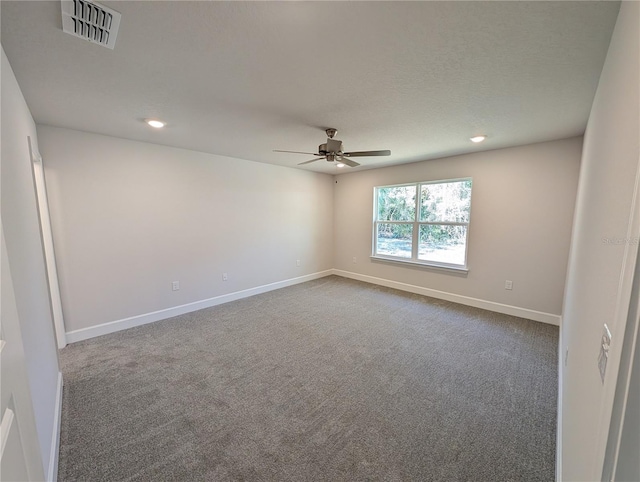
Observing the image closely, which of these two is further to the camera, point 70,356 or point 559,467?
point 70,356

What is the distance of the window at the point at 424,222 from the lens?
13.9ft

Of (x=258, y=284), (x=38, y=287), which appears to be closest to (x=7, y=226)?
(x=38, y=287)

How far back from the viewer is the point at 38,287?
1832 millimetres

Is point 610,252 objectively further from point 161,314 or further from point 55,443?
point 161,314

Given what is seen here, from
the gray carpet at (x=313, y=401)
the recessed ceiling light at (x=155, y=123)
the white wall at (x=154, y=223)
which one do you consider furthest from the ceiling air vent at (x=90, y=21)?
the gray carpet at (x=313, y=401)

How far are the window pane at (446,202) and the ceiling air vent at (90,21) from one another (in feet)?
14.0

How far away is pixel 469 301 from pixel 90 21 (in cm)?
488

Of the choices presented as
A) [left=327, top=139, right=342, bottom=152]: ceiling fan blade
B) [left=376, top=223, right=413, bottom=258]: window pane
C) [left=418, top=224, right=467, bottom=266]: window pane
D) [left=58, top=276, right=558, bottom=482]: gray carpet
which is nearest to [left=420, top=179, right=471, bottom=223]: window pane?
[left=418, top=224, right=467, bottom=266]: window pane

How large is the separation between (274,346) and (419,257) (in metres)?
3.08

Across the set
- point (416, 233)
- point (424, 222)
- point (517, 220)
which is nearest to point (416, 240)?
point (416, 233)

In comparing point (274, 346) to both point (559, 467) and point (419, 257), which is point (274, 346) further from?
point (419, 257)

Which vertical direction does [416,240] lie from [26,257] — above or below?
below

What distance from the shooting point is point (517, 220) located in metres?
3.60

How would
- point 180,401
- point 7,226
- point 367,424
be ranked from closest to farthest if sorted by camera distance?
point 7,226 < point 367,424 < point 180,401
